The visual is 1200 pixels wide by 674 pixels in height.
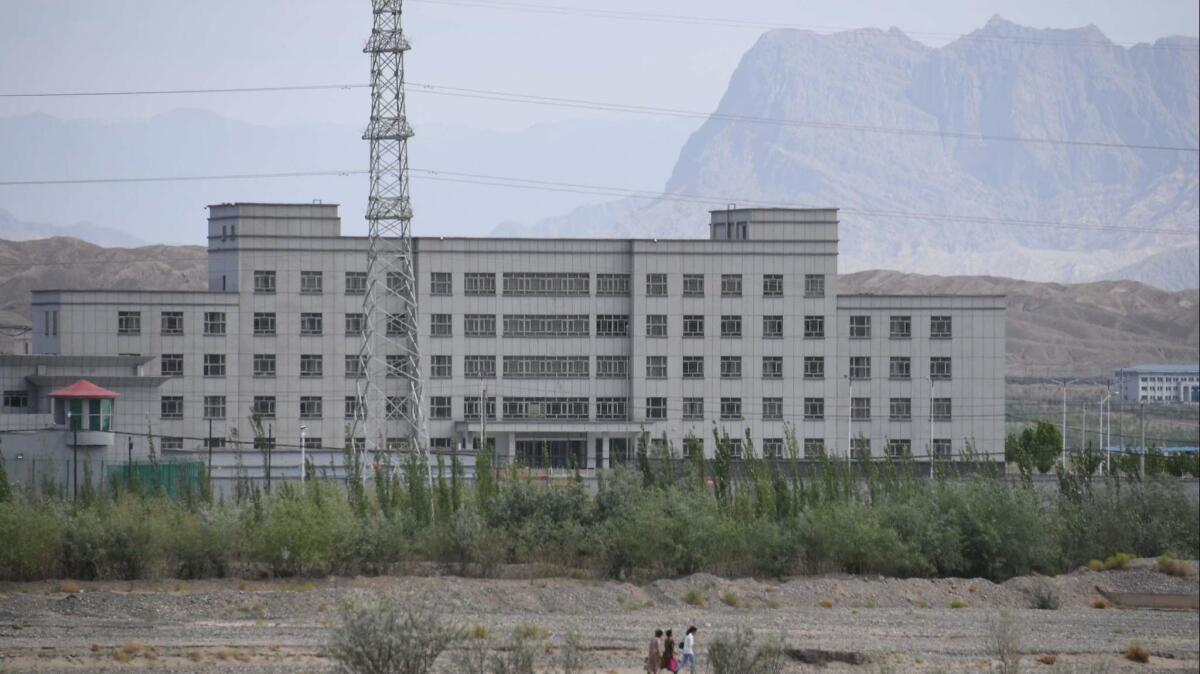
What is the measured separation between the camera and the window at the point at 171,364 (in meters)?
73.6

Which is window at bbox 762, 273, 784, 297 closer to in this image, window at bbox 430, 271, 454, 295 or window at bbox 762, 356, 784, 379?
window at bbox 762, 356, 784, 379

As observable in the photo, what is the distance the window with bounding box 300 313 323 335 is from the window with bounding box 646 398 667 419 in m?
15.9

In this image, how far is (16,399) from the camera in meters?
62.7

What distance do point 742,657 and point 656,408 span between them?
151 feet

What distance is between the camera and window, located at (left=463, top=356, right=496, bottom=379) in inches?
3024

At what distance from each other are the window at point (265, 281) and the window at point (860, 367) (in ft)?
92.0

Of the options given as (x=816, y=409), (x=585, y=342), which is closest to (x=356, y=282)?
(x=585, y=342)

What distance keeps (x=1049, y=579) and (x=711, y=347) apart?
30.4 meters

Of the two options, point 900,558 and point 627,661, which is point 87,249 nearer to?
point 900,558

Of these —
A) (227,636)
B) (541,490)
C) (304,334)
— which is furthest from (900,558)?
(304,334)

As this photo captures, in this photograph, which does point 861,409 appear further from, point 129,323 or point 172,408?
point 129,323

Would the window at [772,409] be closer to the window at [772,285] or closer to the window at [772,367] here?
the window at [772,367]

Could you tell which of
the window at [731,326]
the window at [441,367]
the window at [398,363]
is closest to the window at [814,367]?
the window at [731,326]

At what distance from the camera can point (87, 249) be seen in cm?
10212
